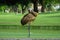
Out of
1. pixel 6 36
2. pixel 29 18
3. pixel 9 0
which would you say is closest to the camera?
pixel 6 36

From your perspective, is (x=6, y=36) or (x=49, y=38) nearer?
(x=49, y=38)

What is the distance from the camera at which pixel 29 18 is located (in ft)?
57.5

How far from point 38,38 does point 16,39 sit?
0.96 metres

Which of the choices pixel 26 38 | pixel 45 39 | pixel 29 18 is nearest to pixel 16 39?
pixel 26 38

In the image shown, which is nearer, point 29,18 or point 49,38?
point 49,38

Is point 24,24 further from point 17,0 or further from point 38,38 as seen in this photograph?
point 17,0

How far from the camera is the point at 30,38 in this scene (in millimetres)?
Answer: 11672

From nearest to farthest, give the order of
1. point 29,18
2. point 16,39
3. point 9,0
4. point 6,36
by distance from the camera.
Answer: point 16,39 < point 6,36 < point 29,18 < point 9,0

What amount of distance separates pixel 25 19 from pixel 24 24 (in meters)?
0.69

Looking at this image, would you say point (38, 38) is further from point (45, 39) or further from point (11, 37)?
point (11, 37)

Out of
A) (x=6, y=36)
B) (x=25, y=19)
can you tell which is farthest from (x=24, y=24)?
(x=6, y=36)

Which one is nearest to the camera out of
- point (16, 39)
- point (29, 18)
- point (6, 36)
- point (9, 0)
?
point (16, 39)

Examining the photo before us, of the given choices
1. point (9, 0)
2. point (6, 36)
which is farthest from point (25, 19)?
point (9, 0)

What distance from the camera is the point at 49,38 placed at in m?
11.6
